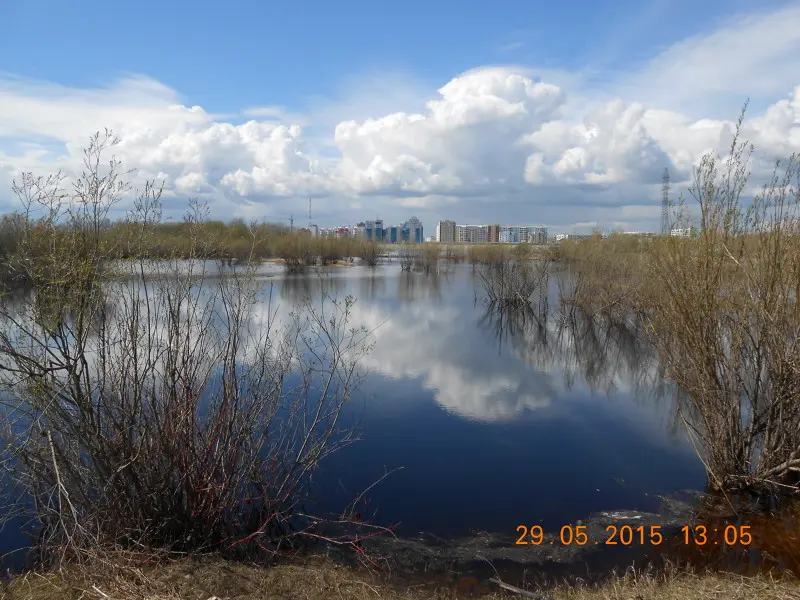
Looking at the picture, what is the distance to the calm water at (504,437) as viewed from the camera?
6.98 metres

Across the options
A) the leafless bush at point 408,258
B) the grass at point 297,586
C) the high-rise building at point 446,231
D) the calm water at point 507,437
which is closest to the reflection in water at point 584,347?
the calm water at point 507,437

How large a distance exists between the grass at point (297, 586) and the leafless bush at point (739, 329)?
6.76ft

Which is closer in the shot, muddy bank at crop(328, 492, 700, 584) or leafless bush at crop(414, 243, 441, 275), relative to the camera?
muddy bank at crop(328, 492, 700, 584)

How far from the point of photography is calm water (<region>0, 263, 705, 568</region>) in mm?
6980

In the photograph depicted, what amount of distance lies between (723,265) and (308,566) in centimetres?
583

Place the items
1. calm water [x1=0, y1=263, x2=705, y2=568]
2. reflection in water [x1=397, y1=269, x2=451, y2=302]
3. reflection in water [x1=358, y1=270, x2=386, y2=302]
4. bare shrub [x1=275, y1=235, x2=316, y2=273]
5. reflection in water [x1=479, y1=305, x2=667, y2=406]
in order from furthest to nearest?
1. bare shrub [x1=275, y1=235, x2=316, y2=273]
2. reflection in water [x1=397, y1=269, x2=451, y2=302]
3. reflection in water [x1=358, y1=270, x2=386, y2=302]
4. reflection in water [x1=479, y1=305, x2=667, y2=406]
5. calm water [x1=0, y1=263, x2=705, y2=568]

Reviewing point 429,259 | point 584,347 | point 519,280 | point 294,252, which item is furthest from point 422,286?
point 584,347

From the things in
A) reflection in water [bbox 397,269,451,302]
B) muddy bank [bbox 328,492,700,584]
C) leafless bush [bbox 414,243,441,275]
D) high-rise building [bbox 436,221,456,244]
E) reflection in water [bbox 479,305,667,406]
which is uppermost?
high-rise building [bbox 436,221,456,244]

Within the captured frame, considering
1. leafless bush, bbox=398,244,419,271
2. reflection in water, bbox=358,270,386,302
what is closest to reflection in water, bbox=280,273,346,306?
reflection in water, bbox=358,270,386,302

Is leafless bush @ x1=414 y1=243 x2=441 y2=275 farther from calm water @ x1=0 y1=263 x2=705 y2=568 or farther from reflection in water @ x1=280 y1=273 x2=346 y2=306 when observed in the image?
calm water @ x1=0 y1=263 x2=705 y2=568

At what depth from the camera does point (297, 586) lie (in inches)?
185

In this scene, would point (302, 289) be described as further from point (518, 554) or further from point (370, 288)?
point (518, 554)
